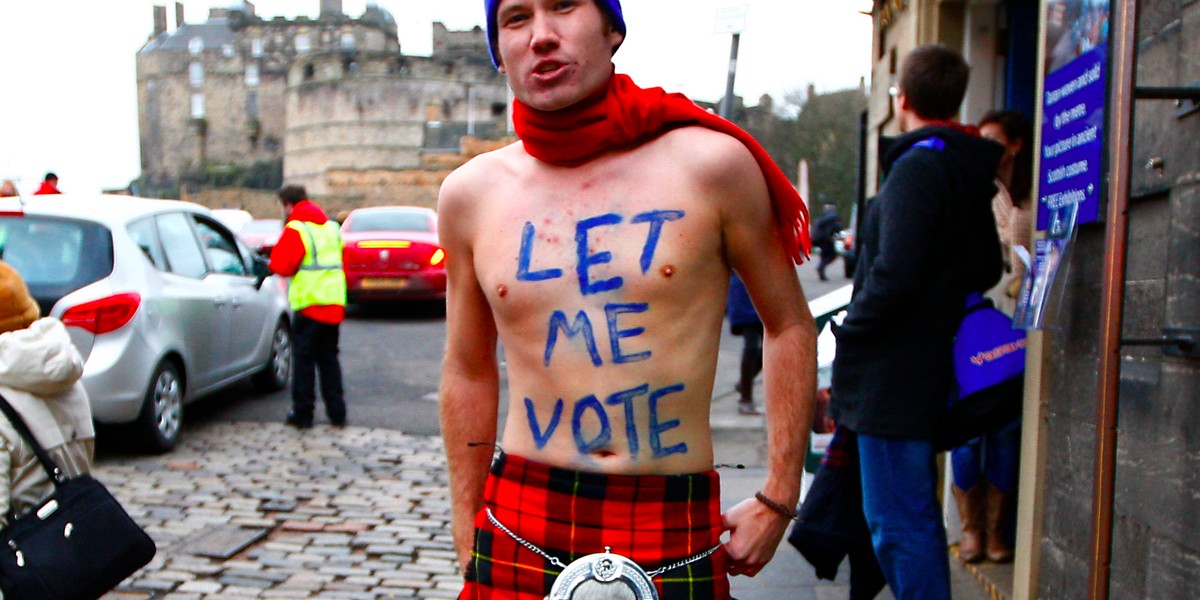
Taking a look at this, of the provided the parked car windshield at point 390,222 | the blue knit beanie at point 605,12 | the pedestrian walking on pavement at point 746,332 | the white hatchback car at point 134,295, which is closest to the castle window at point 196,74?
the parked car windshield at point 390,222

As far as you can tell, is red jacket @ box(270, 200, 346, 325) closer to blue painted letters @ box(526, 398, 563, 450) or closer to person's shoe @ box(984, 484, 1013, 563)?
person's shoe @ box(984, 484, 1013, 563)

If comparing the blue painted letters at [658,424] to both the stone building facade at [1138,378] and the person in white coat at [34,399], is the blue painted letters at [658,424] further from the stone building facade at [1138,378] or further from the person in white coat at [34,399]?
the person in white coat at [34,399]

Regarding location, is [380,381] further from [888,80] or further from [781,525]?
[781,525]

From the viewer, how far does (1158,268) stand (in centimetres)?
279

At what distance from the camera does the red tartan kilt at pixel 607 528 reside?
1.94m

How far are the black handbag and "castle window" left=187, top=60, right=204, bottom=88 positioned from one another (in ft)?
312

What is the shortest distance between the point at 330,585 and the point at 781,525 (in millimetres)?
3217

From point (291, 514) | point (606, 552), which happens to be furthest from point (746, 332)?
point (606, 552)

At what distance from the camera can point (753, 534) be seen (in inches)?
78.3

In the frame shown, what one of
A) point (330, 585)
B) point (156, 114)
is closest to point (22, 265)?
point (330, 585)

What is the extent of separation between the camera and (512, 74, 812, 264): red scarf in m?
1.97

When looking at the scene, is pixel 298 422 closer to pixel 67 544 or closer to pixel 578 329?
pixel 67 544

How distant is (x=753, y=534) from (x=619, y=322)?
45 centimetres

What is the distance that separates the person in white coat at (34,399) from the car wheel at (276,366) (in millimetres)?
5903
